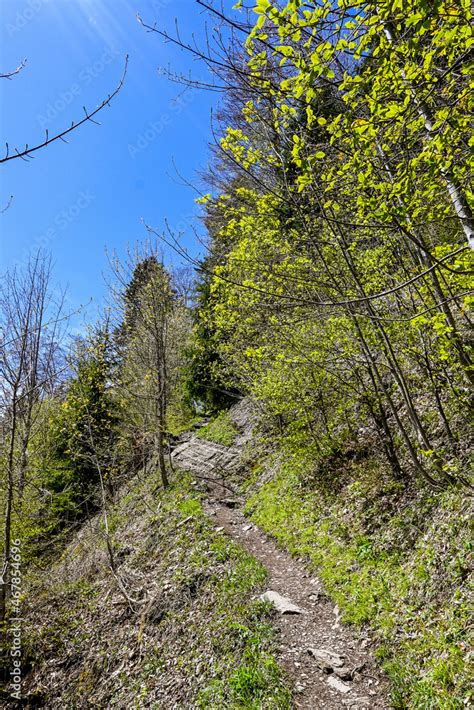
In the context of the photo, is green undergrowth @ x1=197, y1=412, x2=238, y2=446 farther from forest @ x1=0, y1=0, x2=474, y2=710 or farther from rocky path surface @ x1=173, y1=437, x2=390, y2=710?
rocky path surface @ x1=173, y1=437, x2=390, y2=710

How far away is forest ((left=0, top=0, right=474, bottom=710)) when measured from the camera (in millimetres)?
2793

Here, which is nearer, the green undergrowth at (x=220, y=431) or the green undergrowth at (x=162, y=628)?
the green undergrowth at (x=162, y=628)

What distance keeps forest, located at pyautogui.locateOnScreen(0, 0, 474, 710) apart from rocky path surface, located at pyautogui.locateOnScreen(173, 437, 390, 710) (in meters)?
0.03

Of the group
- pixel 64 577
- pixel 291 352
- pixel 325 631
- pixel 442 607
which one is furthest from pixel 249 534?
pixel 64 577

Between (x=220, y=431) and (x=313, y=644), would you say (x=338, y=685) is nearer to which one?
(x=313, y=644)

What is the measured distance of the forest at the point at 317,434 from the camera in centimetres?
279

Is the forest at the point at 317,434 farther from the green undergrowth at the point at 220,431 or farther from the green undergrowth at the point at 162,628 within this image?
the green undergrowth at the point at 220,431

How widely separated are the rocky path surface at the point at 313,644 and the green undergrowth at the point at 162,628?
230mm

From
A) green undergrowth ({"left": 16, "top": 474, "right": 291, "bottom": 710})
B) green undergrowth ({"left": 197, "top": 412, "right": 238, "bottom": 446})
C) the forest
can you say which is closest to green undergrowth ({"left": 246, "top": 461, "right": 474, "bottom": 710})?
the forest

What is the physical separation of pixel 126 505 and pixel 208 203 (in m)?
12.9

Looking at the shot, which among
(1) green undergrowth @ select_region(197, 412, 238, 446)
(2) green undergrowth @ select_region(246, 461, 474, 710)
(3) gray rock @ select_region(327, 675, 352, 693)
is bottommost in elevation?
(3) gray rock @ select_region(327, 675, 352, 693)

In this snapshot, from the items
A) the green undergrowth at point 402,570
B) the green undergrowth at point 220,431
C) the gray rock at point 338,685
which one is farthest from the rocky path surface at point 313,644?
the green undergrowth at point 220,431

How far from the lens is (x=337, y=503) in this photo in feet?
23.7

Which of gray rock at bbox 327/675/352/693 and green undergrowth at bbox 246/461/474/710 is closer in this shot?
green undergrowth at bbox 246/461/474/710
